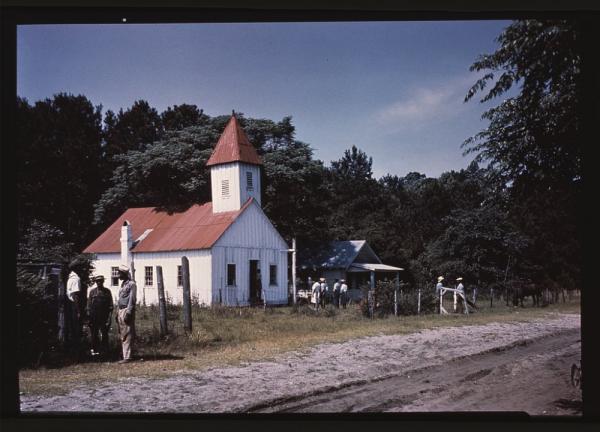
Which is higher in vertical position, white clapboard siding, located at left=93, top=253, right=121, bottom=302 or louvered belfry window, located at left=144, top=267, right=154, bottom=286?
white clapboard siding, located at left=93, top=253, right=121, bottom=302

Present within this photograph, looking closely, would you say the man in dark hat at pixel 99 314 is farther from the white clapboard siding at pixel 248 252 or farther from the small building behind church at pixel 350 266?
the small building behind church at pixel 350 266

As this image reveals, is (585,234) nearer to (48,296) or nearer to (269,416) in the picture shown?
(269,416)

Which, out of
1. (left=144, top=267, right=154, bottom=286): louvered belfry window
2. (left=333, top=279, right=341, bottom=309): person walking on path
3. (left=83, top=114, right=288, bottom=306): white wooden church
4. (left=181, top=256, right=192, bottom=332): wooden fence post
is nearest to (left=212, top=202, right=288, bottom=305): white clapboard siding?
(left=83, top=114, right=288, bottom=306): white wooden church

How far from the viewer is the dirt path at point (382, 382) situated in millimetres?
7137

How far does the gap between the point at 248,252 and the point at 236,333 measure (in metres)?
1.80

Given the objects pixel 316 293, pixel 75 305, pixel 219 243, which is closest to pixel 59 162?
pixel 75 305

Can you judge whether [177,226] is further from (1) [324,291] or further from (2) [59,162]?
(1) [324,291]

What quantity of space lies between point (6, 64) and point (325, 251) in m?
6.47

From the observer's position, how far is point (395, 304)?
Result: 1195cm

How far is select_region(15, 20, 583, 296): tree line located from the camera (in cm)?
845

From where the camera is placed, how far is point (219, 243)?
1184 centimetres

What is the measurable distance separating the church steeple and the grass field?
2.25 m

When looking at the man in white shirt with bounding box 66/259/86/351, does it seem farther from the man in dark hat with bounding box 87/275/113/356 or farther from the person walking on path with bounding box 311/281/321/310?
the person walking on path with bounding box 311/281/321/310


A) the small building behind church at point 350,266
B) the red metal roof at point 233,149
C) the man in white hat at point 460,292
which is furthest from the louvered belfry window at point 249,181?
the man in white hat at point 460,292
